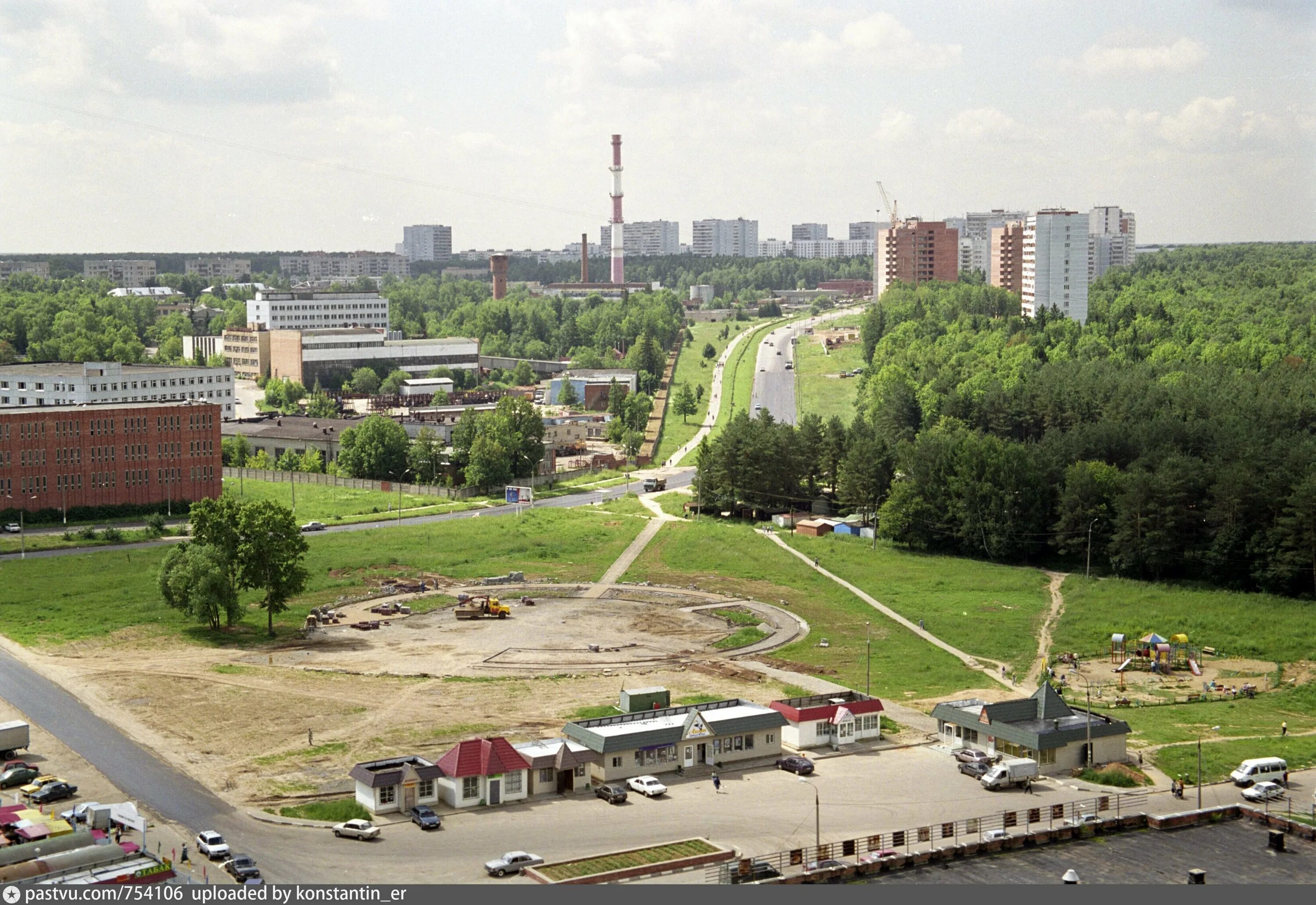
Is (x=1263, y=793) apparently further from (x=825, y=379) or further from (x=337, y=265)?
(x=337, y=265)

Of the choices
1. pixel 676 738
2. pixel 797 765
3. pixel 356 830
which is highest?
pixel 676 738

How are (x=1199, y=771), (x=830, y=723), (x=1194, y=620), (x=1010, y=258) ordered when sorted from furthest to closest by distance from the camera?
(x=1010, y=258), (x=1194, y=620), (x=830, y=723), (x=1199, y=771)

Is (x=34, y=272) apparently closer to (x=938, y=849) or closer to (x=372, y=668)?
(x=372, y=668)

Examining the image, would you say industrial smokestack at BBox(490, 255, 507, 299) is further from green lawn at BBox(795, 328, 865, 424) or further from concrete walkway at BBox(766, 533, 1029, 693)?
concrete walkway at BBox(766, 533, 1029, 693)

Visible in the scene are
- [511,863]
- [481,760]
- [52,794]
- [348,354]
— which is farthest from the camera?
[348,354]

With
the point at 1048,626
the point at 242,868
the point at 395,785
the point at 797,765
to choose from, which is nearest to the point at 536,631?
the point at 797,765

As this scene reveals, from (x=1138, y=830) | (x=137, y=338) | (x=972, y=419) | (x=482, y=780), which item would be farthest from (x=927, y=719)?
(x=137, y=338)

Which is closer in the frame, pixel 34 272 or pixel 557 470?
pixel 557 470
